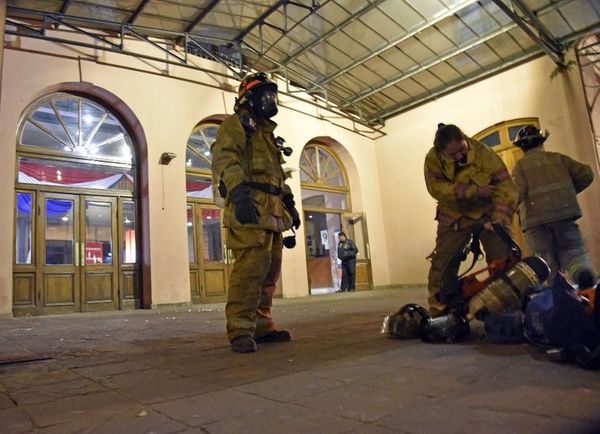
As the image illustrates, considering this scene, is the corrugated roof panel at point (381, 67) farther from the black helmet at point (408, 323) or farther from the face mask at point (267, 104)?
the black helmet at point (408, 323)

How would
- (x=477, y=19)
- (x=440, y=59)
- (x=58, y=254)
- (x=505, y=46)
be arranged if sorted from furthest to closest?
(x=440, y=59) → (x=505, y=46) → (x=477, y=19) → (x=58, y=254)

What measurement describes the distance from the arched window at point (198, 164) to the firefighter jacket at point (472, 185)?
723 cm

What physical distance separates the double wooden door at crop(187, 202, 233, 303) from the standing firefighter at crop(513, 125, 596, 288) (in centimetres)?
648

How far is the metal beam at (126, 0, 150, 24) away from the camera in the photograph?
784 centimetres

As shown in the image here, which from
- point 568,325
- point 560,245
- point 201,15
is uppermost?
point 201,15

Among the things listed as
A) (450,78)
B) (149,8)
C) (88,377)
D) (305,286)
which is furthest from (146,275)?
(450,78)

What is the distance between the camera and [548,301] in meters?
1.91

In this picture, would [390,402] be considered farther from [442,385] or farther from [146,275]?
[146,275]

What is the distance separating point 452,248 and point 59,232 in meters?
7.34

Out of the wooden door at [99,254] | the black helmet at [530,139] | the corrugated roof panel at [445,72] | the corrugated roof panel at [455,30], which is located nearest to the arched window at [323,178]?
the corrugated roof panel at [445,72]

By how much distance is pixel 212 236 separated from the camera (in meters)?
9.73

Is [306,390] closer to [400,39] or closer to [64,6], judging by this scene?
[64,6]

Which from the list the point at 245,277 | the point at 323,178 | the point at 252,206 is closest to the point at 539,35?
the point at 323,178

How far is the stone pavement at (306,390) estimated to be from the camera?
1215mm
